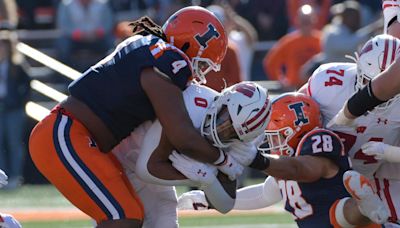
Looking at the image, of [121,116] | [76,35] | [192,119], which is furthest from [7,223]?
[76,35]

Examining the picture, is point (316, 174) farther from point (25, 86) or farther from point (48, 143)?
point (25, 86)

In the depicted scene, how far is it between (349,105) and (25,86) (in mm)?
6110

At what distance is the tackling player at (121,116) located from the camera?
5395 millimetres

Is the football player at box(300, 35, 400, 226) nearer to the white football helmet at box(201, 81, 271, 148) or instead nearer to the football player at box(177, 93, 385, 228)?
the football player at box(177, 93, 385, 228)

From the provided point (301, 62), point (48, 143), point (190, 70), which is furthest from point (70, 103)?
point (301, 62)

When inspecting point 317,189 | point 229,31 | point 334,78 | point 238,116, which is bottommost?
point 229,31

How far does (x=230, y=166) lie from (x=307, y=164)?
0.43 metres

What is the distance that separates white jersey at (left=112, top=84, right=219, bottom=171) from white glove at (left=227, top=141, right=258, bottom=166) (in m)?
0.19

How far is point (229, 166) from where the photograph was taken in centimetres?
544

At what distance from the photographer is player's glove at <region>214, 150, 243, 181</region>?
214 inches

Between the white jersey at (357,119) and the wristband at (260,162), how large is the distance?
0.53 m

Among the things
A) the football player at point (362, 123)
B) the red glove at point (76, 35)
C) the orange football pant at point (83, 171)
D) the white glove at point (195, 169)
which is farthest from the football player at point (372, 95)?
the red glove at point (76, 35)

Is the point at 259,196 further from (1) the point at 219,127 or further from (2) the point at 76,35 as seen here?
(2) the point at 76,35

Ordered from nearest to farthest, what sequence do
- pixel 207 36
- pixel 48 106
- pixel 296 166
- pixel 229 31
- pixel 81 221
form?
pixel 296 166 < pixel 207 36 < pixel 81 221 < pixel 229 31 < pixel 48 106
